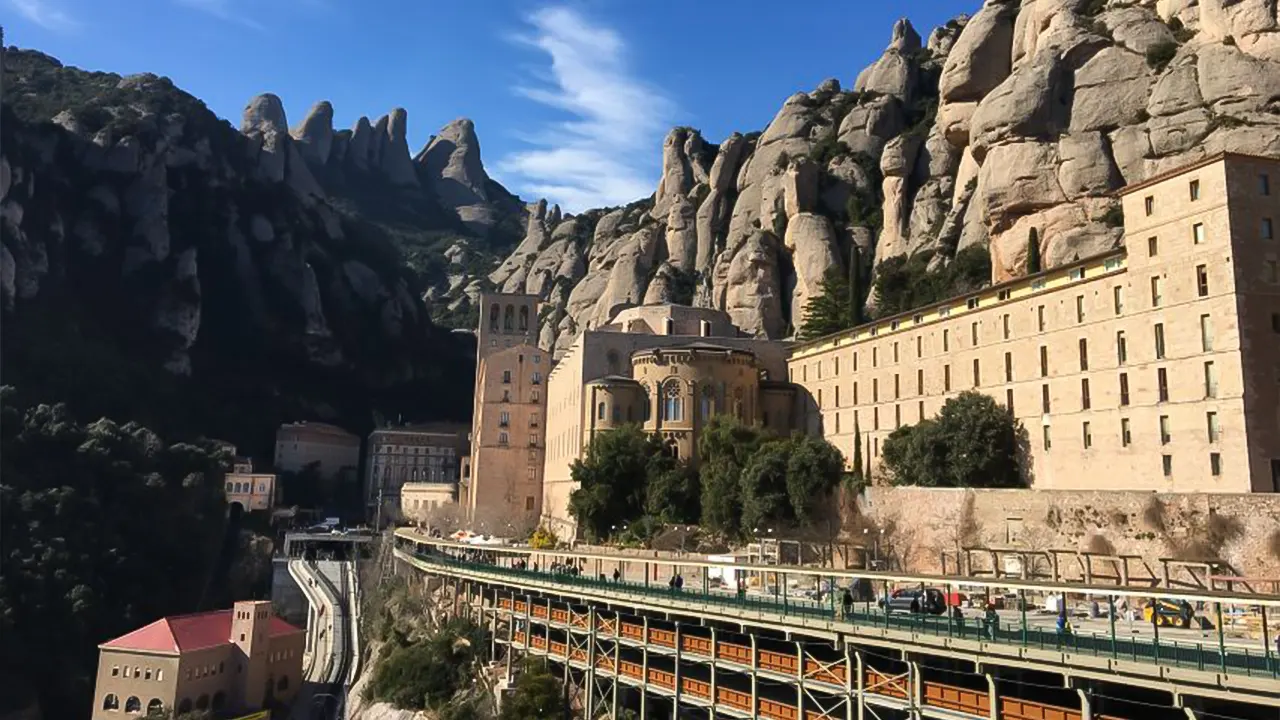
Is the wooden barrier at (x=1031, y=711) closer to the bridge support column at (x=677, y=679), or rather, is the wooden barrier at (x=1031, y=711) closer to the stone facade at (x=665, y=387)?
the bridge support column at (x=677, y=679)

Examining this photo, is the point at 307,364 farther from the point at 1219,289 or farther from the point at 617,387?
the point at 1219,289

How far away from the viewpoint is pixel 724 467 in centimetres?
5562

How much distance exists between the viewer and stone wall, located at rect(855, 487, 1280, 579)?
31328 millimetres

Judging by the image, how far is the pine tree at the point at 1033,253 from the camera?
59263 millimetres

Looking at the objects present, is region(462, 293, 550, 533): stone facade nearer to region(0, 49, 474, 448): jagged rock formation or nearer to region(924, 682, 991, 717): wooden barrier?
region(0, 49, 474, 448): jagged rock formation

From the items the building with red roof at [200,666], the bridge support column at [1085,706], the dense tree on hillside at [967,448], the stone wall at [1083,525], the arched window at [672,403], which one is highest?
the arched window at [672,403]

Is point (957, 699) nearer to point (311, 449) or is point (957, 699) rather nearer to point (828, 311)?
point (828, 311)

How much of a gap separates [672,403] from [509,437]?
3041 cm

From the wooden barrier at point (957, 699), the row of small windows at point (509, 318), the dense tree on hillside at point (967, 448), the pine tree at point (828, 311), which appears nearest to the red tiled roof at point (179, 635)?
the dense tree on hillside at point (967, 448)

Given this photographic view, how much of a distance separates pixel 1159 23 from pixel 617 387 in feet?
149

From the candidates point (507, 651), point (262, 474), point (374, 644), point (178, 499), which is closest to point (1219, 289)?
point (507, 651)

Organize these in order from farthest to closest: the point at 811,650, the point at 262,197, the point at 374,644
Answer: the point at 262,197 → the point at 374,644 → the point at 811,650

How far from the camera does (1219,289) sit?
36.4m

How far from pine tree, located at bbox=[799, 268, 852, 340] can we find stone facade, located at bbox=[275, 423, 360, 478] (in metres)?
65.2
